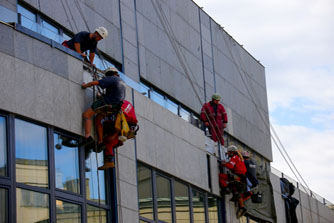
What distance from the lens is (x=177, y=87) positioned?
26.7 meters

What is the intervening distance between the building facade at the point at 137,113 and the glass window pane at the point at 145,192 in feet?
0.10

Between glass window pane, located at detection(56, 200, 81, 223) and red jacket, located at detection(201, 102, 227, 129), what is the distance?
31.9 ft

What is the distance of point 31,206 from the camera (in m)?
16.6

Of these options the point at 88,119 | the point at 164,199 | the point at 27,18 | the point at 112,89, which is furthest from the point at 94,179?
the point at 164,199

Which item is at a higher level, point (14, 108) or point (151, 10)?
point (151, 10)

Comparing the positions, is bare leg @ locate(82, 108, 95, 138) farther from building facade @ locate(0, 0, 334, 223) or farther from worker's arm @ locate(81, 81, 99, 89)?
worker's arm @ locate(81, 81, 99, 89)

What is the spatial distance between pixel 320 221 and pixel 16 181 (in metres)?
21.9

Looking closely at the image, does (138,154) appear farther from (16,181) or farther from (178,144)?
(16,181)

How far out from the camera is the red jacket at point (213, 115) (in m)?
27.2

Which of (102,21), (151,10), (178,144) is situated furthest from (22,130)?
(151,10)

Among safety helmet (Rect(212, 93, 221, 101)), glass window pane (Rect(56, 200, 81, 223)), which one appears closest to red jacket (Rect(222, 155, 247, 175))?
safety helmet (Rect(212, 93, 221, 101))

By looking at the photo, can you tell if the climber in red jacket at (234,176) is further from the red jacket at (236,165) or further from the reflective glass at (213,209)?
the reflective glass at (213,209)

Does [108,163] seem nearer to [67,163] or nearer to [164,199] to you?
[67,163]

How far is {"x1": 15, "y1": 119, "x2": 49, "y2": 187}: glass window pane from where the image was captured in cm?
1673
